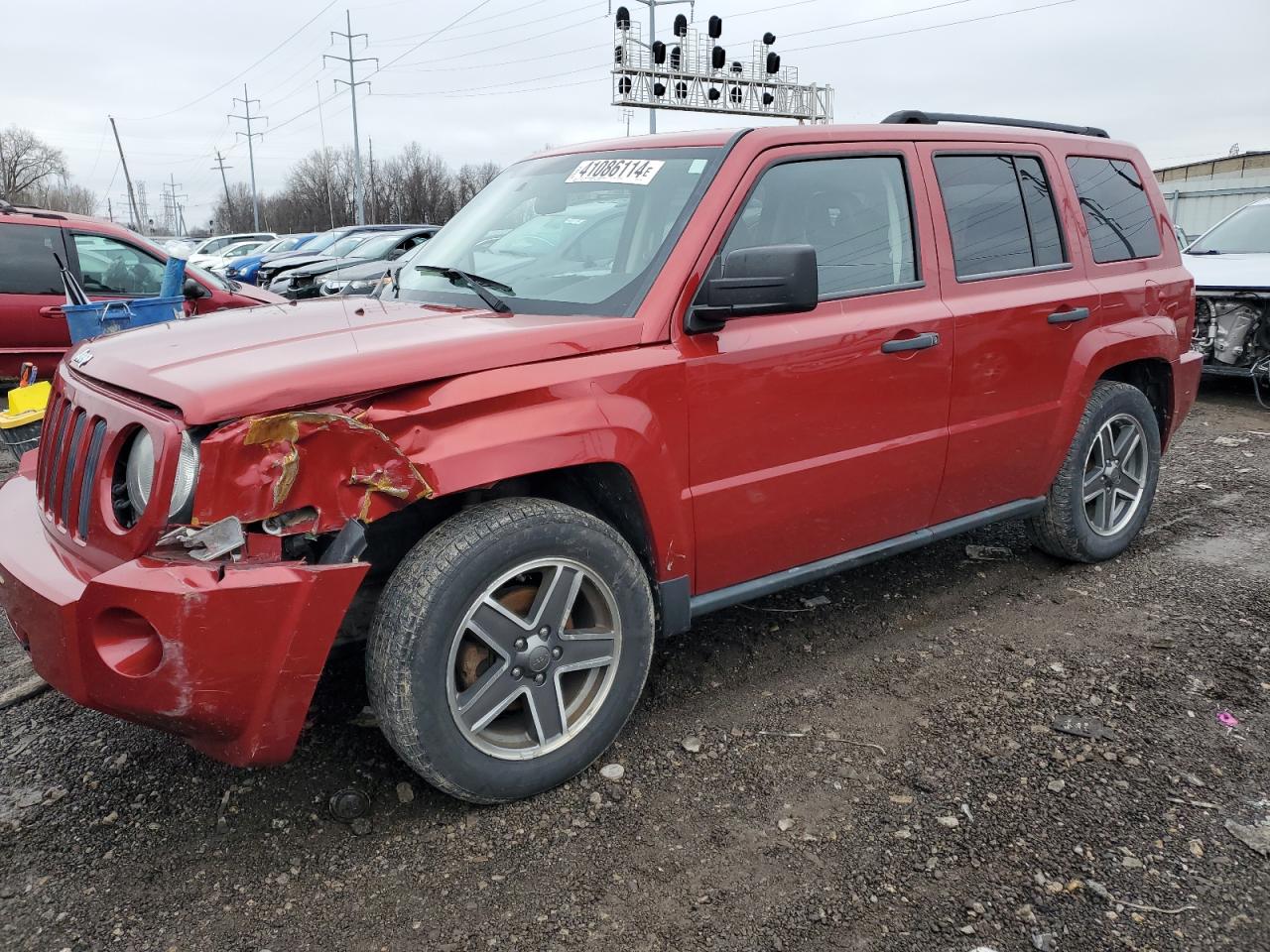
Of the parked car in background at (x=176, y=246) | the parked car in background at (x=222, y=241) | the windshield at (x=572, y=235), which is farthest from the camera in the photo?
the parked car in background at (x=222, y=241)

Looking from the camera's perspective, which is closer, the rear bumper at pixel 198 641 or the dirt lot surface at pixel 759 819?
the rear bumper at pixel 198 641

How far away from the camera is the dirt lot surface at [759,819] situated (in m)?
2.29

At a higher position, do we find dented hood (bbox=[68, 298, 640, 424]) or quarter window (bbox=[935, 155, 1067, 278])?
quarter window (bbox=[935, 155, 1067, 278])

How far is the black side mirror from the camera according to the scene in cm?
273

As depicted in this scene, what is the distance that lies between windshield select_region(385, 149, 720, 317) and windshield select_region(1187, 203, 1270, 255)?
8.43 metres

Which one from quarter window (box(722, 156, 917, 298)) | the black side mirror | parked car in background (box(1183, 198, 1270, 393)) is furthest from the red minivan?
parked car in background (box(1183, 198, 1270, 393))

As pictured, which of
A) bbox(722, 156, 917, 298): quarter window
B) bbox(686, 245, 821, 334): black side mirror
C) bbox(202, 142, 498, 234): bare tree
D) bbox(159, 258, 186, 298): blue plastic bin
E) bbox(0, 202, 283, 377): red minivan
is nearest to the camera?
bbox(686, 245, 821, 334): black side mirror

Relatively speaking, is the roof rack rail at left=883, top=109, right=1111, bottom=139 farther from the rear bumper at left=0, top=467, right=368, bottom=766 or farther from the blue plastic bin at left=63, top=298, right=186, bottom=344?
the blue plastic bin at left=63, top=298, right=186, bottom=344

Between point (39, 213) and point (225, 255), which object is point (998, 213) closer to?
point (39, 213)

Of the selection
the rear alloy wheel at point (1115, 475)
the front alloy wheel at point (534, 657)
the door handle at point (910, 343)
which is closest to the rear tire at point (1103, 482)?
the rear alloy wheel at point (1115, 475)

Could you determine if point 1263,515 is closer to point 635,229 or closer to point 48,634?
point 635,229

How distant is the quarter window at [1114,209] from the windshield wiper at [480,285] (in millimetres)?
2667

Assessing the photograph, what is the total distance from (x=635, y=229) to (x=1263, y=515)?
434cm

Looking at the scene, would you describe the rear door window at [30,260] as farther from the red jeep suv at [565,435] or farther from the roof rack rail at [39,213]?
the red jeep suv at [565,435]
